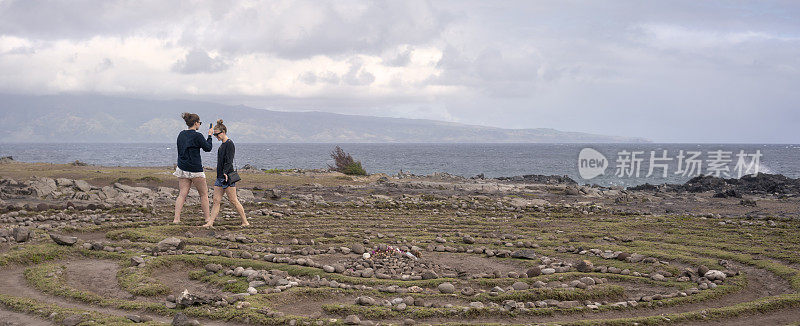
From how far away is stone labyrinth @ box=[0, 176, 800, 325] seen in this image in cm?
761

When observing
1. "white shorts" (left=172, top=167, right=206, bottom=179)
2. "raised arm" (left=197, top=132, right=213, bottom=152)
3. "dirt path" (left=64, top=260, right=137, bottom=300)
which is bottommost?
"dirt path" (left=64, top=260, right=137, bottom=300)

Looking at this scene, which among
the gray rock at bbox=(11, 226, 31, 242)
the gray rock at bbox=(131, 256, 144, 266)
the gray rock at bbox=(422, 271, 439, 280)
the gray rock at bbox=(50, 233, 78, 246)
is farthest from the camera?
the gray rock at bbox=(11, 226, 31, 242)

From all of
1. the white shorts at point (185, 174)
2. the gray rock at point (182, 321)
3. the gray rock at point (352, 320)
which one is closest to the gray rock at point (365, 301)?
the gray rock at point (352, 320)

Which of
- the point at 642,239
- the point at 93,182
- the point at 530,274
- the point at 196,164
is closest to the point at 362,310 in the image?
the point at 530,274

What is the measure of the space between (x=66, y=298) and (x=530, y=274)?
7065 millimetres

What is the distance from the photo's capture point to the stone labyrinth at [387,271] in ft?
25.0

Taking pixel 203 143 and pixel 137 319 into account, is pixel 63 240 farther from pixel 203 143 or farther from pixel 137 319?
pixel 137 319

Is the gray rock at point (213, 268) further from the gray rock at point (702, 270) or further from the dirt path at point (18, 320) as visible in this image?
the gray rock at point (702, 270)

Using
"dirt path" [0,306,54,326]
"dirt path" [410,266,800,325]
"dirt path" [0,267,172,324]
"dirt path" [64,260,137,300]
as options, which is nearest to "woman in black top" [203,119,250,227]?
"dirt path" [64,260,137,300]

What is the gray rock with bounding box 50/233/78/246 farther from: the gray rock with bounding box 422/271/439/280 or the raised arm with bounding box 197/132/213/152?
the gray rock with bounding box 422/271/439/280

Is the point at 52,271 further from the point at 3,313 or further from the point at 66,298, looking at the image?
the point at 3,313

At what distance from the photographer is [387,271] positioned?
33.1ft

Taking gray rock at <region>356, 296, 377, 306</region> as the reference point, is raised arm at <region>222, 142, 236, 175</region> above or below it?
above

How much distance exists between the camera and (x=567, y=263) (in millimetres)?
10750
